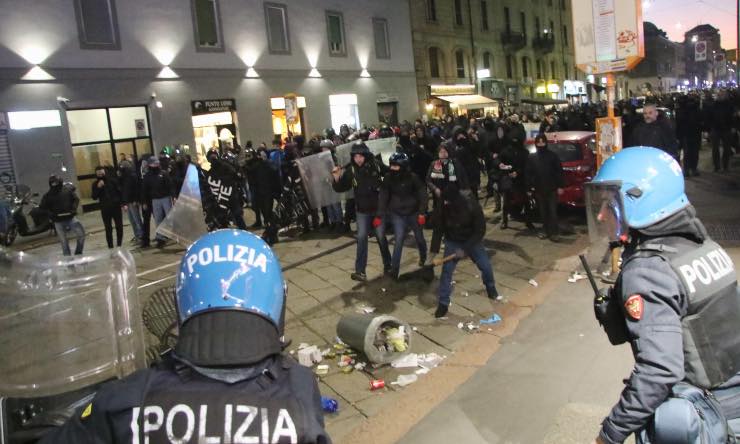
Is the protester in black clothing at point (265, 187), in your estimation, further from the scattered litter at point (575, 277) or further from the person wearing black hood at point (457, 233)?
the scattered litter at point (575, 277)

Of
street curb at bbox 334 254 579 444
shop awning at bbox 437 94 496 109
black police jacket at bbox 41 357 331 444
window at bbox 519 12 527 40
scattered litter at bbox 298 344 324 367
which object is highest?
window at bbox 519 12 527 40

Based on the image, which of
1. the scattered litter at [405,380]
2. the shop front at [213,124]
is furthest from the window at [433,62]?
the scattered litter at [405,380]

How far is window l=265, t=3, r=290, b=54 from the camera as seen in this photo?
21.0 m

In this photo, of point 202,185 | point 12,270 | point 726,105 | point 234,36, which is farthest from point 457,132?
point 234,36

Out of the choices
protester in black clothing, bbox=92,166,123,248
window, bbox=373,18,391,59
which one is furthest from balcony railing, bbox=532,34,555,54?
protester in black clothing, bbox=92,166,123,248

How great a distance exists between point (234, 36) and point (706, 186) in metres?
15.4

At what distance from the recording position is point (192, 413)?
1384 millimetres

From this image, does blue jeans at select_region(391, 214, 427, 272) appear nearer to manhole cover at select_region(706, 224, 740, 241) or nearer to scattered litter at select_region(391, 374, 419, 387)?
scattered litter at select_region(391, 374, 419, 387)

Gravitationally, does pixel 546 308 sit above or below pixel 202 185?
→ below

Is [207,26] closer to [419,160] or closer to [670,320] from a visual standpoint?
[419,160]

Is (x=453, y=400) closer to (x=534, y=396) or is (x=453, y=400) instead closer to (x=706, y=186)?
(x=534, y=396)

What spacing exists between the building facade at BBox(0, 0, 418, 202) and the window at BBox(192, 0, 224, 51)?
34 millimetres

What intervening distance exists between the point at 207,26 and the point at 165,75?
249 cm

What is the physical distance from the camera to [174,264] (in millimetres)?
9336
